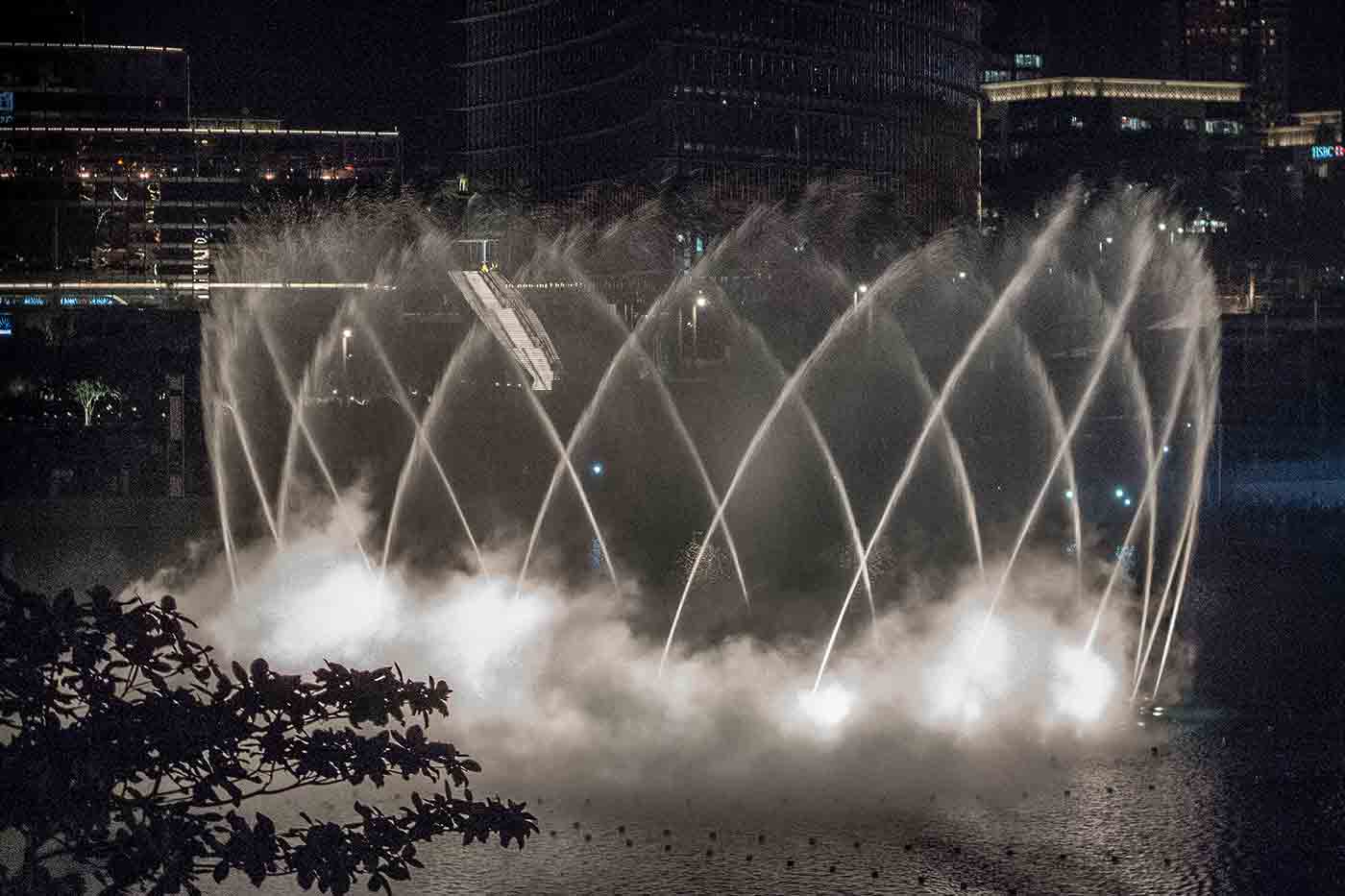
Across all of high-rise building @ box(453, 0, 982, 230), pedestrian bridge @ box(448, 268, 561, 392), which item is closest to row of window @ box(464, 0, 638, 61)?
high-rise building @ box(453, 0, 982, 230)

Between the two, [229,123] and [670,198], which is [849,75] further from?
[229,123]

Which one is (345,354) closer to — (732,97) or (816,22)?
(732,97)

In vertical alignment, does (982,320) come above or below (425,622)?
above

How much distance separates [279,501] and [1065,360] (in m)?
49.6

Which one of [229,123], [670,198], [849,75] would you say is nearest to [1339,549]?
[670,198]

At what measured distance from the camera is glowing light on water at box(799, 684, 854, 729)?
2891 centimetres

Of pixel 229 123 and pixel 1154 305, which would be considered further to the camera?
pixel 229 123

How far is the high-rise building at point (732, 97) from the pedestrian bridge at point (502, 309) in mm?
10023

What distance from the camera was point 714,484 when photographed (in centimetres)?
6003

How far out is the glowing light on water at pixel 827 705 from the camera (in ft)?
94.8

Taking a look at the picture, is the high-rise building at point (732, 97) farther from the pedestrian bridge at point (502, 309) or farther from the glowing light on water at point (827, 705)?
→ the glowing light on water at point (827, 705)

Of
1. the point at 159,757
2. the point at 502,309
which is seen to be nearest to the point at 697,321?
the point at 502,309

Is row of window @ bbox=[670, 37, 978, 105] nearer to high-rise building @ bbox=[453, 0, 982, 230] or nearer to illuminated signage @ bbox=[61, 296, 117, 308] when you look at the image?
high-rise building @ bbox=[453, 0, 982, 230]

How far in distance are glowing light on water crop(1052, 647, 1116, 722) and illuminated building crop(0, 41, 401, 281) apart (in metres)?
99.8
